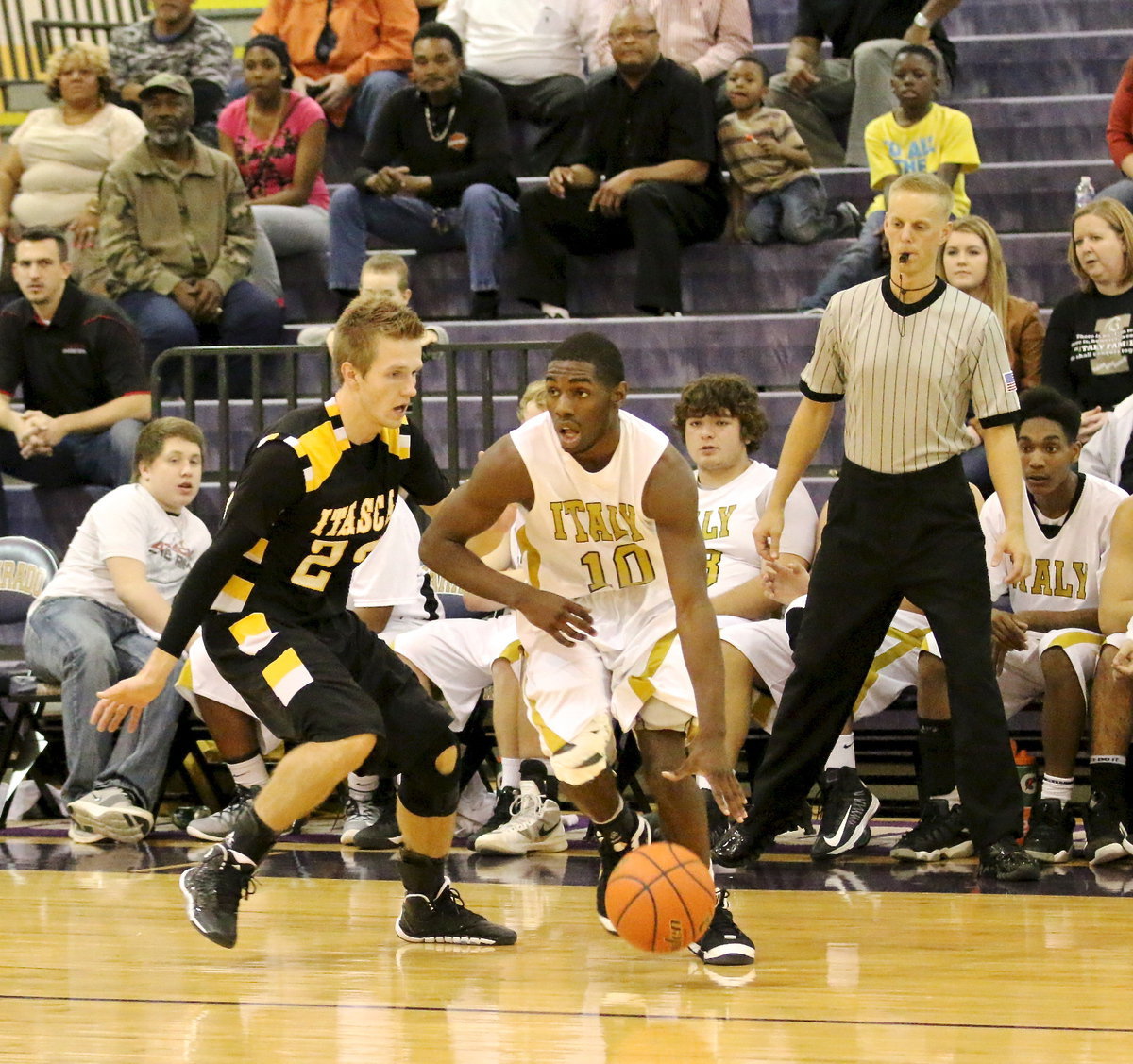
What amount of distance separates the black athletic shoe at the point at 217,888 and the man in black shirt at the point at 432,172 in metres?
4.46

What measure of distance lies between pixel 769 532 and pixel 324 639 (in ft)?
4.84

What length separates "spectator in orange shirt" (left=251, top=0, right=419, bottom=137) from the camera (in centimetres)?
954

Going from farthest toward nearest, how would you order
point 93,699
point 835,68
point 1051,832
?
1. point 835,68
2. point 93,699
3. point 1051,832

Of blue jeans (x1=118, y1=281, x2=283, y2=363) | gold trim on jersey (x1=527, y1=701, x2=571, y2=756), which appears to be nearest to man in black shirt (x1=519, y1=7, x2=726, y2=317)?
blue jeans (x1=118, y1=281, x2=283, y2=363)

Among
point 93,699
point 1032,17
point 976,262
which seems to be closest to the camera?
point 93,699

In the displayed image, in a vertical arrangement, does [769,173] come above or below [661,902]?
above

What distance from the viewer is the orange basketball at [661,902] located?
3947 millimetres

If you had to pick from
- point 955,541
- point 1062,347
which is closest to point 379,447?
point 955,541

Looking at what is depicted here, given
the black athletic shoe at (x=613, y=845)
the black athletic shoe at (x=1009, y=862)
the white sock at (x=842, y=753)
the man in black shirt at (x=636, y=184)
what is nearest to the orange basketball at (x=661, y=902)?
the black athletic shoe at (x=613, y=845)

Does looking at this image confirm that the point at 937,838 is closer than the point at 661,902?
No

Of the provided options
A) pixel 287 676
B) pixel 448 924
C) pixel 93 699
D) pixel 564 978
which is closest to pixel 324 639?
pixel 287 676

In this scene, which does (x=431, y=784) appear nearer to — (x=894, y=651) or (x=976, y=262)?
(x=894, y=651)

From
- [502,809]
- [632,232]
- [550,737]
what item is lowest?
[502,809]

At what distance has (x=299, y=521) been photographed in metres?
4.37
